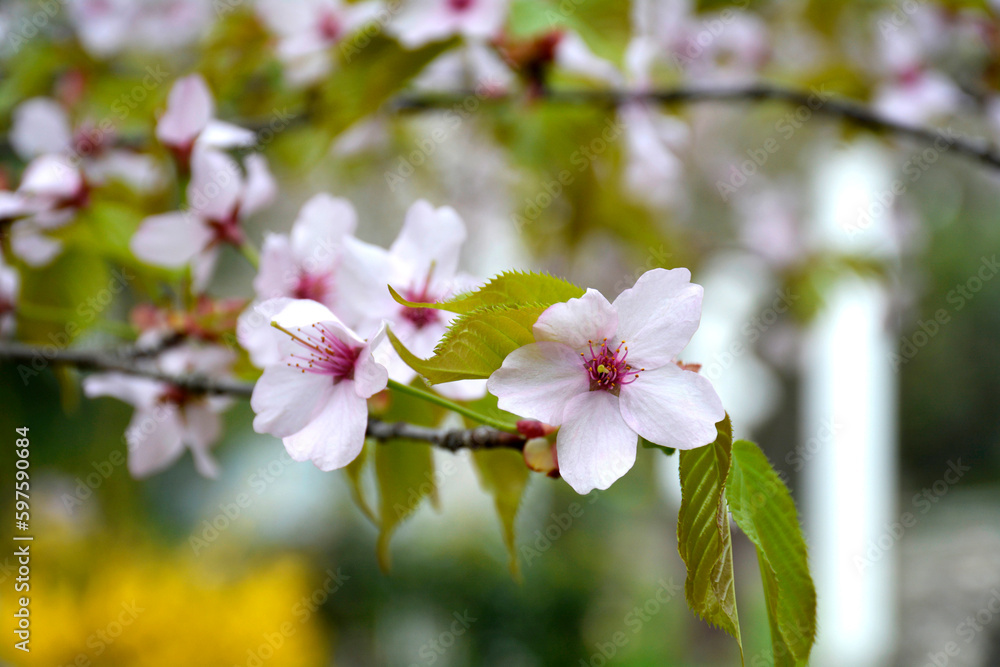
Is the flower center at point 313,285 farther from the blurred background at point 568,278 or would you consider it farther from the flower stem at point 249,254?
the blurred background at point 568,278

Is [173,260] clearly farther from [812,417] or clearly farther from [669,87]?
[812,417]

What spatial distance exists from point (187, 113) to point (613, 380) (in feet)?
1.44

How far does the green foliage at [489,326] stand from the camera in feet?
1.16

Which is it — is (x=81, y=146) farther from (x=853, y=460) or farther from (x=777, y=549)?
(x=853, y=460)

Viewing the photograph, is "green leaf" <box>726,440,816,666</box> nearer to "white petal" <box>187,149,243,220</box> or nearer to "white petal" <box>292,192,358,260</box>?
"white petal" <box>292,192,358,260</box>

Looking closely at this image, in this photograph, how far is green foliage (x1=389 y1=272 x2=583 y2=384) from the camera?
0.35 meters

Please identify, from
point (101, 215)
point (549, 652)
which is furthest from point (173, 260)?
point (549, 652)

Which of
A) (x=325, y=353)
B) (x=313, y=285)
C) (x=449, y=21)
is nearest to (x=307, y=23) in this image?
(x=449, y=21)

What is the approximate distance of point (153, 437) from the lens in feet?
2.02

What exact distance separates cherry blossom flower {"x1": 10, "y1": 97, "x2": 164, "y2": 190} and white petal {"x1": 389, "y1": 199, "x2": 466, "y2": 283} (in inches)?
17.2

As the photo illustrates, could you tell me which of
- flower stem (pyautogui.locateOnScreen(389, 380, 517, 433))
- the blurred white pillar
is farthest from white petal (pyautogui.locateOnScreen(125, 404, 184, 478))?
the blurred white pillar

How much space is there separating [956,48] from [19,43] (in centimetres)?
161

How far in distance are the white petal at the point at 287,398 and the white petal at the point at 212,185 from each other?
237 mm

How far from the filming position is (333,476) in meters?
3.37
